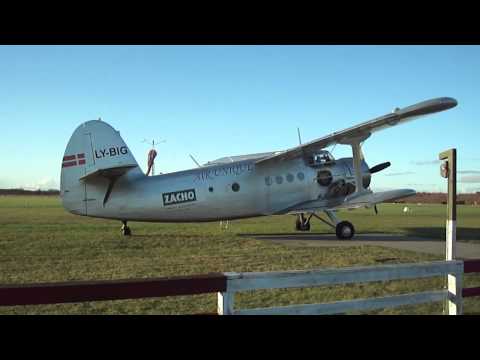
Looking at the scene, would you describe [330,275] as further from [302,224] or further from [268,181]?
[302,224]

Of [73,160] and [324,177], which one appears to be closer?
[73,160]

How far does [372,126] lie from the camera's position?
15367 mm

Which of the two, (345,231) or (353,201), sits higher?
(353,201)

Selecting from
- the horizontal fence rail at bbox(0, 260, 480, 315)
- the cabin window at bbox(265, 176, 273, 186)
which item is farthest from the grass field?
the cabin window at bbox(265, 176, 273, 186)

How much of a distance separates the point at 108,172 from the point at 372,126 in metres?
9.74

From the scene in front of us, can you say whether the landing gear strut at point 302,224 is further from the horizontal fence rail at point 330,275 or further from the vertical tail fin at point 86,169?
the horizontal fence rail at point 330,275

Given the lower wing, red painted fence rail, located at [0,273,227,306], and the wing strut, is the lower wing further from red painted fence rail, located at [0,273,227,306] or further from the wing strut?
red painted fence rail, located at [0,273,227,306]

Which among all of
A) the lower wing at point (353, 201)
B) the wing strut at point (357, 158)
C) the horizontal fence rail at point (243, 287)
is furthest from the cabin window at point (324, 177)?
the horizontal fence rail at point (243, 287)

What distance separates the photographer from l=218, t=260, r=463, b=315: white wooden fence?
3.78m

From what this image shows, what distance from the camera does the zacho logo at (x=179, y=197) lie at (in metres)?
14.7

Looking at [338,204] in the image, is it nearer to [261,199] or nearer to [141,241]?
[261,199]

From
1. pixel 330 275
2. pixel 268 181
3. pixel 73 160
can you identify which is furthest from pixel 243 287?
pixel 268 181

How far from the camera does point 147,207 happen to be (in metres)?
14.6
